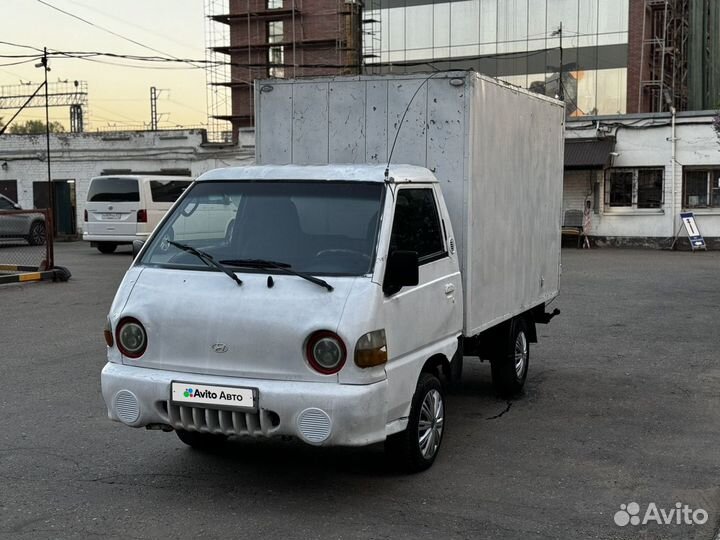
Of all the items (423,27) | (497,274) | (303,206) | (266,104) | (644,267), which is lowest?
(644,267)

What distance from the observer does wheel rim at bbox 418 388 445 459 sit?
5902mm

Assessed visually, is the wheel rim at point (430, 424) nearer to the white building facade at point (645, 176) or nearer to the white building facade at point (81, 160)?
the white building facade at point (645, 176)

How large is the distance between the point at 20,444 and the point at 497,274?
377 cm

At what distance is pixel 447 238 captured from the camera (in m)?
6.37

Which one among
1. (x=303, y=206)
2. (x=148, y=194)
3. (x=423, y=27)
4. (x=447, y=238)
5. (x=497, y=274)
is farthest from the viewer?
(x=423, y=27)

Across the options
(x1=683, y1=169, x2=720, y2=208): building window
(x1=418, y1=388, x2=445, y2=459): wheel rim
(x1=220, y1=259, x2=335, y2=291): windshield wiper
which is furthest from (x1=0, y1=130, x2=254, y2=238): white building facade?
(x1=220, y1=259, x2=335, y2=291): windshield wiper

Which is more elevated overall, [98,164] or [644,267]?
[98,164]

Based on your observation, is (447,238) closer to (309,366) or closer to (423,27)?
(309,366)

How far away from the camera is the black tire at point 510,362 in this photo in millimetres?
7941

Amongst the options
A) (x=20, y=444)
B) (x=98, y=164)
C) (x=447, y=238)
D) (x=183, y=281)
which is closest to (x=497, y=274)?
(x=447, y=238)

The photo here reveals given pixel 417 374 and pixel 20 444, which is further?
pixel 20 444

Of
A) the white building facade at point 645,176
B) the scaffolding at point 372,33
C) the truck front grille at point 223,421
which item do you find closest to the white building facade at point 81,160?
the white building facade at point 645,176

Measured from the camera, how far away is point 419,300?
575 centimetres

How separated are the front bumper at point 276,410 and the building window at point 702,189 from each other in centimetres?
2785
